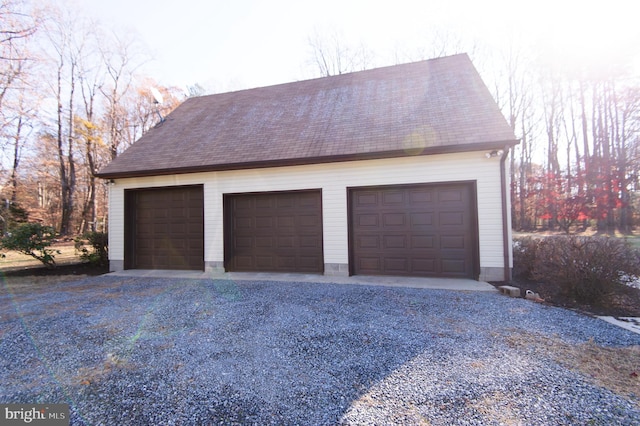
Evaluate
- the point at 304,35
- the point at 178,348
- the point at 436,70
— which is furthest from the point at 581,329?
the point at 304,35

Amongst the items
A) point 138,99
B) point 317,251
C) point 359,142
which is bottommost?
point 317,251

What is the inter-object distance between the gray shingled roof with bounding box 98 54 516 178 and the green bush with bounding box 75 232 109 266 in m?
2.05

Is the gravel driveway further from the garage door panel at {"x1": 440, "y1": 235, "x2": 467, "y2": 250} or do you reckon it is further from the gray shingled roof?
the gray shingled roof

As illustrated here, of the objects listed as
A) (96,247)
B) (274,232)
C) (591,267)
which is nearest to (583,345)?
(591,267)

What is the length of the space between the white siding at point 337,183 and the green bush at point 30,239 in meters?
1.71

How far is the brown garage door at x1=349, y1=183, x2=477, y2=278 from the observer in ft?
20.3

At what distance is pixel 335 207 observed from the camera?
267 inches

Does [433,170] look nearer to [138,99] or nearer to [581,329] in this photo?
[581,329]

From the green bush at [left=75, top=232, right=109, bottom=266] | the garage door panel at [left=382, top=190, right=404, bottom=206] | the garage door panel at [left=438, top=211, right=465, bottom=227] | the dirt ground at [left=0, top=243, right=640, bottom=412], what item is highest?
the garage door panel at [left=382, top=190, right=404, bottom=206]

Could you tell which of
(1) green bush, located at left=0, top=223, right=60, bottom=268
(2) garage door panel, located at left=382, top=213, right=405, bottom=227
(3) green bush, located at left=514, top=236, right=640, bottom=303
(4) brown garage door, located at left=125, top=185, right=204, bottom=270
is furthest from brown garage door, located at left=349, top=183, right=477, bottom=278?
(1) green bush, located at left=0, top=223, right=60, bottom=268

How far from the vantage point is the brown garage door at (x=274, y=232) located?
7.05m

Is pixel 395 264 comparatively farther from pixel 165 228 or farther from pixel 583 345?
pixel 165 228

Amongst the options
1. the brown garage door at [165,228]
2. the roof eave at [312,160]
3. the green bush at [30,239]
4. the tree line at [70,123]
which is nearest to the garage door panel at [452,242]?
the roof eave at [312,160]

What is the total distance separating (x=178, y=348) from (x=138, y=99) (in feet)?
69.5
